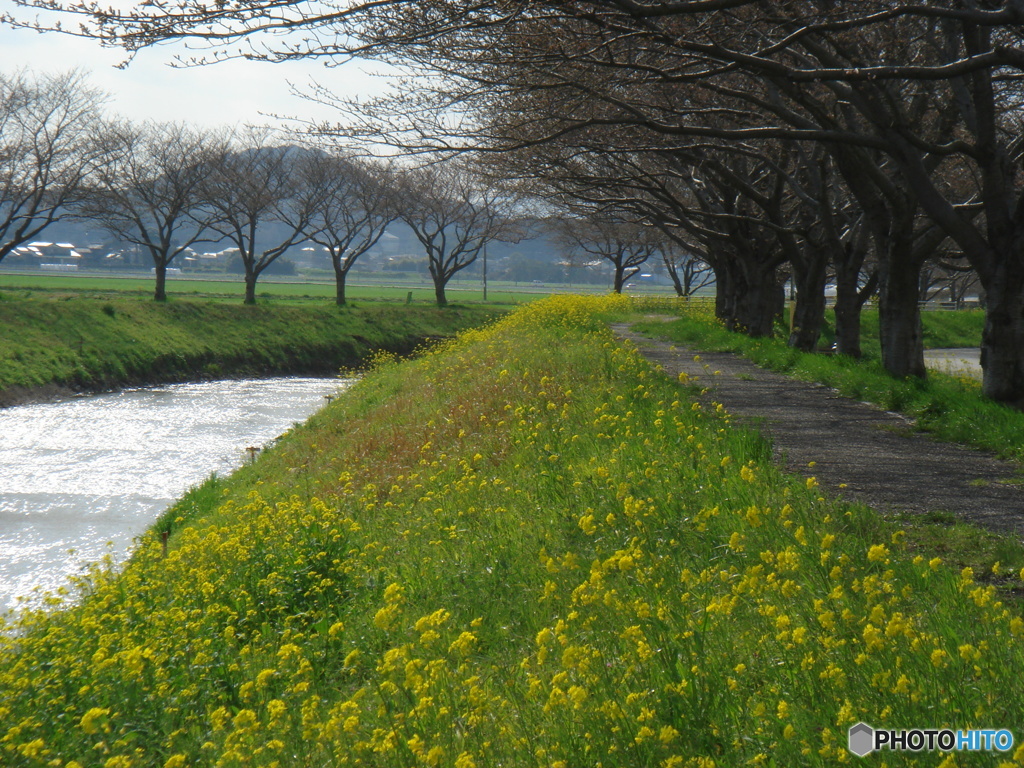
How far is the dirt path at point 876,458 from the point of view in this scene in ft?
19.7

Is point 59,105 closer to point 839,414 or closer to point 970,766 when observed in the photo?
point 839,414

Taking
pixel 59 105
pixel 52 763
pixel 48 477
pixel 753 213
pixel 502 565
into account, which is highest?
pixel 59 105

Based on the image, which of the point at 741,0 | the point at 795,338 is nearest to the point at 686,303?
the point at 795,338

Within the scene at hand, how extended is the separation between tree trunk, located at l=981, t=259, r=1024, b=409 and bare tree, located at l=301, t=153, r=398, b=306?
39839 millimetres

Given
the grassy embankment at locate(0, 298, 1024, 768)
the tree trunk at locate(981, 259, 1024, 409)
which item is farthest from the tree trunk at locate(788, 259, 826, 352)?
the grassy embankment at locate(0, 298, 1024, 768)

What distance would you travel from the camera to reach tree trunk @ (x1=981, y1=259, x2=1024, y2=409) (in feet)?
32.8

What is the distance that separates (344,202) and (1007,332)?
46.1m

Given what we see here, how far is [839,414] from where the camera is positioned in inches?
396

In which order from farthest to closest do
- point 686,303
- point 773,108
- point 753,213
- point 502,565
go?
point 686,303 < point 753,213 < point 773,108 < point 502,565

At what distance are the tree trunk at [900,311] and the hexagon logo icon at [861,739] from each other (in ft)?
34.7

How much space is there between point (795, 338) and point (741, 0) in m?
13.0

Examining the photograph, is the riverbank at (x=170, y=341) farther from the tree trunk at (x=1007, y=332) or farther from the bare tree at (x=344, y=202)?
the tree trunk at (x=1007, y=332)

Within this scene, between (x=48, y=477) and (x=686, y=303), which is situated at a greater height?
(x=686, y=303)

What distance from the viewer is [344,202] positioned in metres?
52.4
